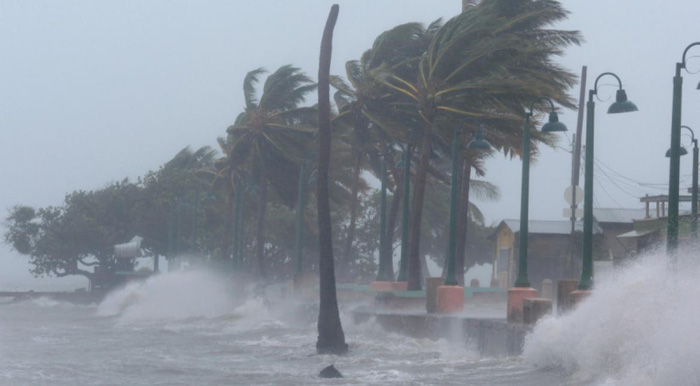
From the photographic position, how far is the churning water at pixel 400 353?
12555 millimetres

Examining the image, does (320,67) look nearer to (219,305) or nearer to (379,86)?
Answer: (379,86)

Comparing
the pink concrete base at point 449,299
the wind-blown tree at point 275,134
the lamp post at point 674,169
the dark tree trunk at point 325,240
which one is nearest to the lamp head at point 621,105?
the lamp post at point 674,169

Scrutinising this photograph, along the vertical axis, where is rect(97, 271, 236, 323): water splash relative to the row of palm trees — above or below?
below

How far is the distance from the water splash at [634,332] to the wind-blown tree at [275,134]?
32534 millimetres

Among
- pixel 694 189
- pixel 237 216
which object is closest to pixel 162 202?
pixel 237 216

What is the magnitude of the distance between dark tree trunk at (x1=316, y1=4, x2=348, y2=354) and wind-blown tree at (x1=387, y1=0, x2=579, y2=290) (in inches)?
261

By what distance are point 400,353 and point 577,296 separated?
5.66m

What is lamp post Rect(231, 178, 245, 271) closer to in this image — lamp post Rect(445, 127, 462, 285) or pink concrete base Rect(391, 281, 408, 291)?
pink concrete base Rect(391, 281, 408, 291)

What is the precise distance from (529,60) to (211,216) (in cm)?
4298

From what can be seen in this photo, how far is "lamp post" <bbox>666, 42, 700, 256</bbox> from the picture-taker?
15.8m

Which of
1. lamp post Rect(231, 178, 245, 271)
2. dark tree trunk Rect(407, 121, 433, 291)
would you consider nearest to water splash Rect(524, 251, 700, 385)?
dark tree trunk Rect(407, 121, 433, 291)

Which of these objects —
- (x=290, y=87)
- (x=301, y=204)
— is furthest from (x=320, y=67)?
(x=290, y=87)

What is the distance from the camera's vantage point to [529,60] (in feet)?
106

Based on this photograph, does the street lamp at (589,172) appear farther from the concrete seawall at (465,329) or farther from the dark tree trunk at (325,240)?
the dark tree trunk at (325,240)
